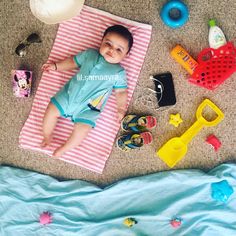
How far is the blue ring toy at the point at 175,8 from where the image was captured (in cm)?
137

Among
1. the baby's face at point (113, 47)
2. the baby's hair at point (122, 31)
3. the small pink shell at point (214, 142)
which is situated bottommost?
the small pink shell at point (214, 142)

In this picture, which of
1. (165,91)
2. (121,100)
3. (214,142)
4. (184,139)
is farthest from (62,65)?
(214,142)

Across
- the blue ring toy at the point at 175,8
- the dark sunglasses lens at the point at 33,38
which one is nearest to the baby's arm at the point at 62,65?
the dark sunglasses lens at the point at 33,38

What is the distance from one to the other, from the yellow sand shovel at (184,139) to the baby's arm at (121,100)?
0.65 feet

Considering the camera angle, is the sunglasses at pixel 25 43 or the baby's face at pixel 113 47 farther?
the sunglasses at pixel 25 43

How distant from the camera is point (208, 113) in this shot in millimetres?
Result: 1430

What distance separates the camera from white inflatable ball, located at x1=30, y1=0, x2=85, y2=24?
1277mm

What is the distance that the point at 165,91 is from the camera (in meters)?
1.41

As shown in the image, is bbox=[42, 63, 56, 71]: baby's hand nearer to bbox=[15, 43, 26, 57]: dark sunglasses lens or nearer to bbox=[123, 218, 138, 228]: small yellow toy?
bbox=[15, 43, 26, 57]: dark sunglasses lens

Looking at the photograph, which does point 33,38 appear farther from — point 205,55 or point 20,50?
point 205,55

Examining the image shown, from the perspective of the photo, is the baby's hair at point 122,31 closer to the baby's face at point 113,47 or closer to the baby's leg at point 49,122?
the baby's face at point 113,47

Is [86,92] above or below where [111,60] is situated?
below

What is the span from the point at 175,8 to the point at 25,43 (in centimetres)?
56

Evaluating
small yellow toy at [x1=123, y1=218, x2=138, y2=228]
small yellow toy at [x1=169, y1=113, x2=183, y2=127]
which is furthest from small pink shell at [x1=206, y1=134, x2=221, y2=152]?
small yellow toy at [x1=123, y1=218, x2=138, y2=228]
